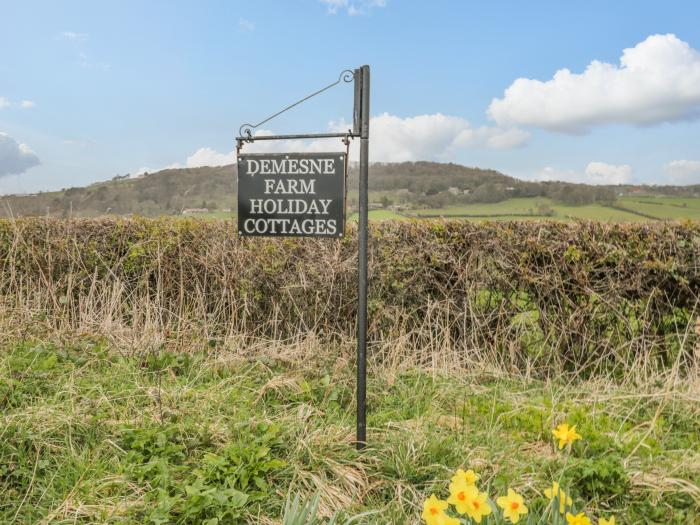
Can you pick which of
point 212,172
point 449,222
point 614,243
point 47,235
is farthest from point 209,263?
point 212,172

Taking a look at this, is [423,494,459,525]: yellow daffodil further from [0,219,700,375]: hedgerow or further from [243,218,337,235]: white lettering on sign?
[0,219,700,375]: hedgerow

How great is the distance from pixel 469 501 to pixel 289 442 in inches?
56.1

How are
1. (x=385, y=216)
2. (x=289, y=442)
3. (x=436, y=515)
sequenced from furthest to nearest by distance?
(x=385, y=216) < (x=289, y=442) < (x=436, y=515)

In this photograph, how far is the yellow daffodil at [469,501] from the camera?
1996 mm

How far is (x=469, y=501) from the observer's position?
6.58 feet

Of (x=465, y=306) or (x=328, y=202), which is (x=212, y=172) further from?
(x=328, y=202)

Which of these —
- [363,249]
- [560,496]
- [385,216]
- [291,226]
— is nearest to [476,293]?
[385,216]

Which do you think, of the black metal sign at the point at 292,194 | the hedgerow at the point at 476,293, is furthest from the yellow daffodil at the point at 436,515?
the hedgerow at the point at 476,293

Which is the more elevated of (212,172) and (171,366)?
(212,172)

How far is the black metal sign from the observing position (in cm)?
338

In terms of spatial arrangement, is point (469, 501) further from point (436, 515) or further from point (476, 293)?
point (476, 293)

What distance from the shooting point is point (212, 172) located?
10.3 meters

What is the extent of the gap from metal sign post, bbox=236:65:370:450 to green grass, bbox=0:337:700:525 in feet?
1.47

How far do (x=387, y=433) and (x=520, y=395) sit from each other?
1.42 metres
